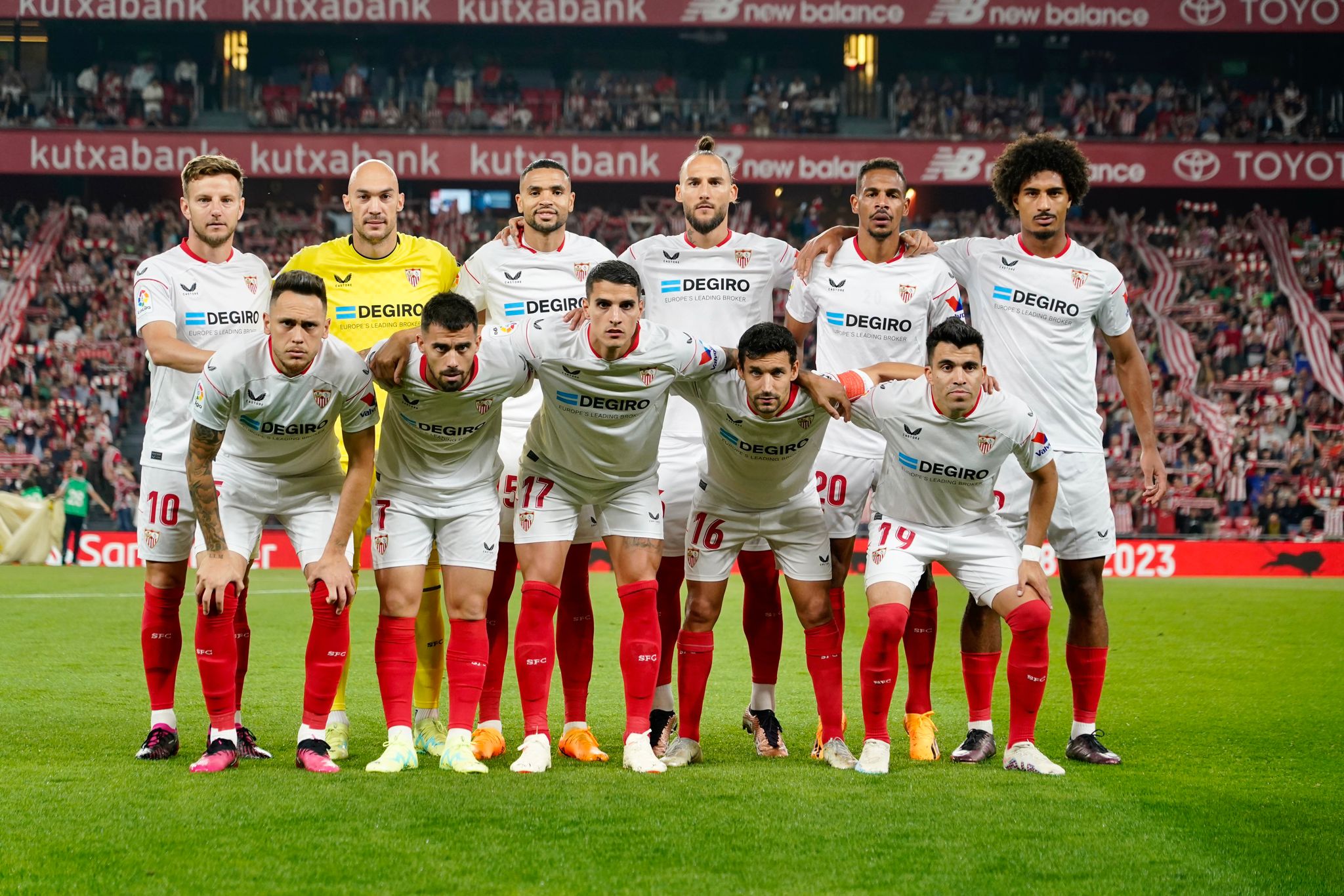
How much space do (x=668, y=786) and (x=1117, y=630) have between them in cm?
803

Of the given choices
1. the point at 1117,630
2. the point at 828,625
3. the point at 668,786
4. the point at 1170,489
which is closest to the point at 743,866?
the point at 668,786

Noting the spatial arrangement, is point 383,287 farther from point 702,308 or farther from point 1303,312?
point 1303,312

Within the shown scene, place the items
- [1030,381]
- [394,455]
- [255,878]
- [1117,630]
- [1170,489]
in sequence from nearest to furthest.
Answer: [255,878] → [394,455] → [1030,381] → [1117,630] → [1170,489]

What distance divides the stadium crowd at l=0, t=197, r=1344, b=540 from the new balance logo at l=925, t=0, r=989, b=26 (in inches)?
146

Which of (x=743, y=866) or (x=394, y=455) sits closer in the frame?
(x=743, y=866)

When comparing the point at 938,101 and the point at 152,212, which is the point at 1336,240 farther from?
the point at 152,212

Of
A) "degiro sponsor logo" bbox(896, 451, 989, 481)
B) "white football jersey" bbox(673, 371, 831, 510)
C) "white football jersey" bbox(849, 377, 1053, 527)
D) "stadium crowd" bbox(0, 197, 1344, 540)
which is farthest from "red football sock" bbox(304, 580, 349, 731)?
"stadium crowd" bbox(0, 197, 1344, 540)

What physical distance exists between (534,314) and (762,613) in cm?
181

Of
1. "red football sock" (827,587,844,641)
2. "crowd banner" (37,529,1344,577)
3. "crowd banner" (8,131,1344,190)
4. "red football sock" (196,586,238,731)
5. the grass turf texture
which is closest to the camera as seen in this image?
the grass turf texture

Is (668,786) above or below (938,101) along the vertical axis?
below

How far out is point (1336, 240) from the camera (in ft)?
87.6

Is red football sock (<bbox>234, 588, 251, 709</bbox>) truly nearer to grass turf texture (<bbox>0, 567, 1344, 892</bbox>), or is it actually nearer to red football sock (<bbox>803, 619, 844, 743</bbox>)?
grass turf texture (<bbox>0, 567, 1344, 892</bbox>)

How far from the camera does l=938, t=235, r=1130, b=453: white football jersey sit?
6.20 meters

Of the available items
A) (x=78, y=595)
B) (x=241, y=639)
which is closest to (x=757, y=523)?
(x=241, y=639)
